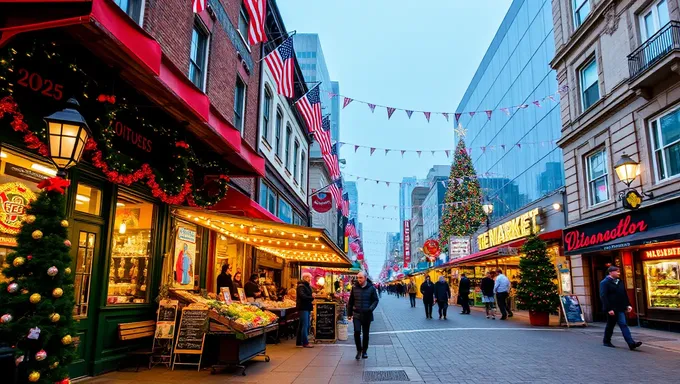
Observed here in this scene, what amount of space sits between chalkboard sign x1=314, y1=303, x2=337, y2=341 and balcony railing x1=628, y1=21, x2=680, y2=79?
11538 mm

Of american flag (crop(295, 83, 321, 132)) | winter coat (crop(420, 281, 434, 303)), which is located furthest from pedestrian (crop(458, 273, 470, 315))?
american flag (crop(295, 83, 321, 132))

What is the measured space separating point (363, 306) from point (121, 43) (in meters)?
7.15

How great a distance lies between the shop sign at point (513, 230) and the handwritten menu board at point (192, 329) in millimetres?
15668

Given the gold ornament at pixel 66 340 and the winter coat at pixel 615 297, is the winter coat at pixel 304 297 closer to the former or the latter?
the winter coat at pixel 615 297

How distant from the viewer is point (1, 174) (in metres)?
6.23

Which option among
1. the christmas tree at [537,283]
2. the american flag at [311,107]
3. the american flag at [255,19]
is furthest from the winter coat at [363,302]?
the american flag at [311,107]

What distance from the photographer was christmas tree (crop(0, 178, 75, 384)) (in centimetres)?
443

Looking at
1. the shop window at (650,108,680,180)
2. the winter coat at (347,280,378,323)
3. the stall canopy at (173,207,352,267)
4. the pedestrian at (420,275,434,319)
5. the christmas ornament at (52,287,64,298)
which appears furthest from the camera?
the pedestrian at (420,275,434,319)

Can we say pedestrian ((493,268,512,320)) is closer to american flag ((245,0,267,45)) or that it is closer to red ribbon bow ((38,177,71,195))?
american flag ((245,0,267,45))

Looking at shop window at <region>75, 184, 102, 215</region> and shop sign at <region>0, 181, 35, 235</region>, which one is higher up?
shop window at <region>75, 184, 102, 215</region>

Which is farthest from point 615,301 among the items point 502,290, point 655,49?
point 502,290

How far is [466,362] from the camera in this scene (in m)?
9.26

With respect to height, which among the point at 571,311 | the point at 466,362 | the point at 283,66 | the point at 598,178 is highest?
the point at 283,66

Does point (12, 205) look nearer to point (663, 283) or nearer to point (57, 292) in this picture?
point (57, 292)
